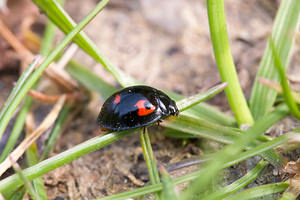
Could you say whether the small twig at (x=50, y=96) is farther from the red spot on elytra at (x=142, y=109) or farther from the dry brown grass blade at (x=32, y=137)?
the red spot on elytra at (x=142, y=109)

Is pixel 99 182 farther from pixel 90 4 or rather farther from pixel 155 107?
pixel 90 4

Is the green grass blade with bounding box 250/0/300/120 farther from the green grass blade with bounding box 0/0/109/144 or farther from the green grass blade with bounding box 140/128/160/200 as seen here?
the green grass blade with bounding box 0/0/109/144

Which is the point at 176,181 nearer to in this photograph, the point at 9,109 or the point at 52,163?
the point at 52,163

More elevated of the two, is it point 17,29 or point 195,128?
point 17,29

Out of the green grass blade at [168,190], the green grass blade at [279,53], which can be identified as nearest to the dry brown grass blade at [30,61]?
the green grass blade at [279,53]

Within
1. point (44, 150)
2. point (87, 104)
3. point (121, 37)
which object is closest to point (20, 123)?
point (44, 150)

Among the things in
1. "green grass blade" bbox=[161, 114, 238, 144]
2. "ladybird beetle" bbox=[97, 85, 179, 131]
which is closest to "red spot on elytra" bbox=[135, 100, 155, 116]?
"ladybird beetle" bbox=[97, 85, 179, 131]
